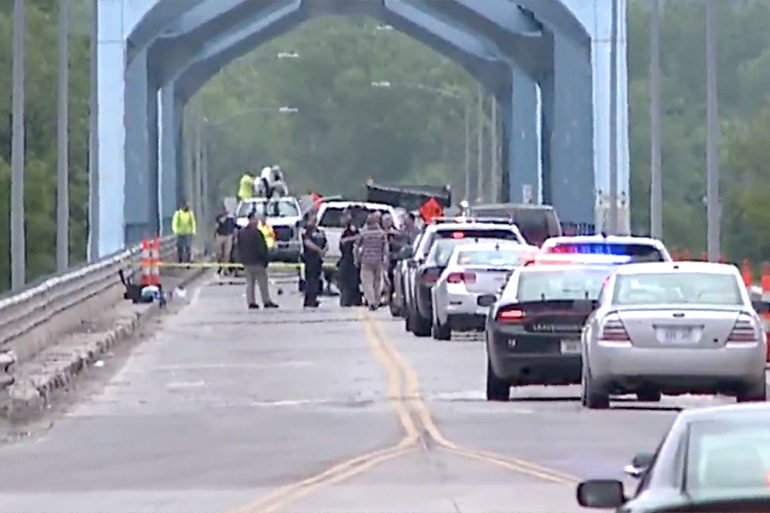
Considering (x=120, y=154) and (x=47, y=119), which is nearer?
(x=120, y=154)

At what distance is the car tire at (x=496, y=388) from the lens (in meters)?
24.6

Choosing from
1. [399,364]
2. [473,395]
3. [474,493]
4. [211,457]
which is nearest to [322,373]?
[399,364]

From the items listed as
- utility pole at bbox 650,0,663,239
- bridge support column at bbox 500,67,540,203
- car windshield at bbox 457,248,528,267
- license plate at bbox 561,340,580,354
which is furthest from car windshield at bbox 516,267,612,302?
bridge support column at bbox 500,67,540,203

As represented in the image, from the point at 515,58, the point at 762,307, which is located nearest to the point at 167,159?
the point at 515,58

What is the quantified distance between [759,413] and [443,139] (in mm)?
147509

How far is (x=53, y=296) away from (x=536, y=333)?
11.3 meters

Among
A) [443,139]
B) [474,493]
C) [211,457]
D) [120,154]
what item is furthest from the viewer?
[443,139]

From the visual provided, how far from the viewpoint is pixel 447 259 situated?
3688 cm

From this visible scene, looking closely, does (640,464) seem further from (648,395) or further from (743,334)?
(648,395)

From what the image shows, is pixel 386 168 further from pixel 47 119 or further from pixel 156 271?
pixel 156 271

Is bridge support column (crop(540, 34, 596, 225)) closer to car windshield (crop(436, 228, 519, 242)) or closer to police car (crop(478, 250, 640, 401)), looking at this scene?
car windshield (crop(436, 228, 519, 242))

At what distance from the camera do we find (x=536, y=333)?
80.0ft

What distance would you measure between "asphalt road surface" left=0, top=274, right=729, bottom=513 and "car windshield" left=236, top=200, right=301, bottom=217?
1231 inches

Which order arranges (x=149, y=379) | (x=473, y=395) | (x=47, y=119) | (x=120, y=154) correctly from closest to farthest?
(x=473, y=395) → (x=149, y=379) → (x=120, y=154) → (x=47, y=119)
